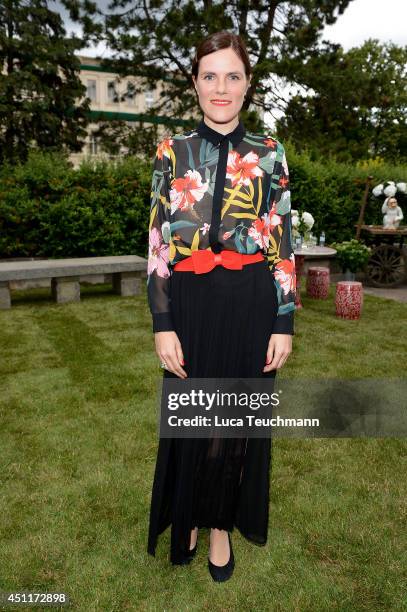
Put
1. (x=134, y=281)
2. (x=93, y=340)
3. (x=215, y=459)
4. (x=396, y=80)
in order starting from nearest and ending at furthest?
(x=215, y=459) < (x=93, y=340) < (x=134, y=281) < (x=396, y=80)

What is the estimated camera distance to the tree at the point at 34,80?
19719 mm

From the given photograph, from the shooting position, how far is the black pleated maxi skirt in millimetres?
1984

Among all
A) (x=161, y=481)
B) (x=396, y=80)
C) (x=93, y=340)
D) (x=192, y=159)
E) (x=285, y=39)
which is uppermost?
(x=396, y=80)

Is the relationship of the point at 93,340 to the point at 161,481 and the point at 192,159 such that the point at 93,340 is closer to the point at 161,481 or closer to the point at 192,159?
the point at 161,481

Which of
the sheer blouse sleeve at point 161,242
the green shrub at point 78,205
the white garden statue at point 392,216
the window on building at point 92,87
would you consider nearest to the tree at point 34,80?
the green shrub at point 78,205

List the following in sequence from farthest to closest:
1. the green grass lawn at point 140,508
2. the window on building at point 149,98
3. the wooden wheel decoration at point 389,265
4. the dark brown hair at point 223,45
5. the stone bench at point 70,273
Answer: the window on building at point 149,98, the wooden wheel decoration at point 389,265, the stone bench at point 70,273, the green grass lawn at point 140,508, the dark brown hair at point 223,45

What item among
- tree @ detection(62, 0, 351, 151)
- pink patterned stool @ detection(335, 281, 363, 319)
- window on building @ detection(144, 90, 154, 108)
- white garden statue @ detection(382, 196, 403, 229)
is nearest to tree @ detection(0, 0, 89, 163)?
tree @ detection(62, 0, 351, 151)

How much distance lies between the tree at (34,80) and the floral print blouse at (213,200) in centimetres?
1974

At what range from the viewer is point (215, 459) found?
2148 mm

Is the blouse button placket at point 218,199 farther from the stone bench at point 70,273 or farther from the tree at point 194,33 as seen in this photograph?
the tree at point 194,33

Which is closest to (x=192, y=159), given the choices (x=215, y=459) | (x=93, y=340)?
(x=215, y=459)

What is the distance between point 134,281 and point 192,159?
6.58 metres

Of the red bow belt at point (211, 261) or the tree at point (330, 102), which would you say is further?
the tree at point (330, 102)

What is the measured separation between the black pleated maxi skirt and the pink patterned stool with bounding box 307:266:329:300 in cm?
626
